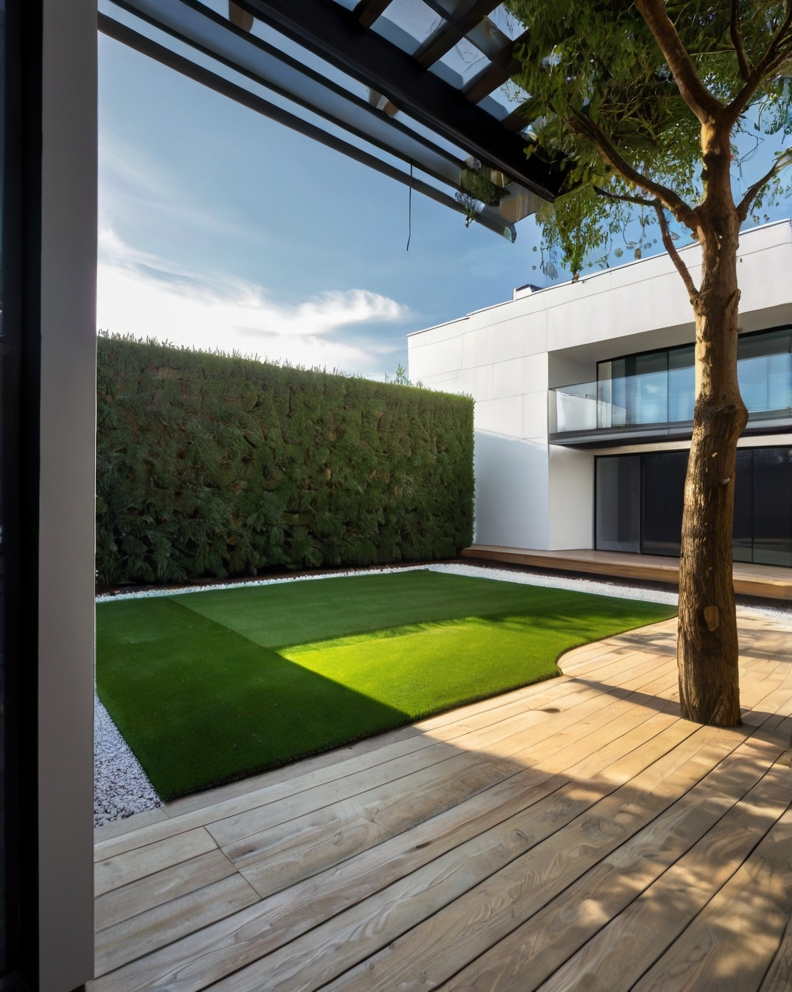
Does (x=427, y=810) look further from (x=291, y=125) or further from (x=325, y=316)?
(x=325, y=316)

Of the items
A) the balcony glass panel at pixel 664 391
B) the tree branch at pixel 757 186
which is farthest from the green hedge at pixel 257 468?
the tree branch at pixel 757 186

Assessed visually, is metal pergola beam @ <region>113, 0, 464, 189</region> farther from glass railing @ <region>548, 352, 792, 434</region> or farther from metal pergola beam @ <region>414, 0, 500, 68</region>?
glass railing @ <region>548, 352, 792, 434</region>

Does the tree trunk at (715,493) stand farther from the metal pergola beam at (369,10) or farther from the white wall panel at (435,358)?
the white wall panel at (435,358)

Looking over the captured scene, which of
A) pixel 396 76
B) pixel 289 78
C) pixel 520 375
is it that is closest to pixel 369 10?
pixel 396 76

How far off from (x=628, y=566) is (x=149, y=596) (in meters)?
7.25

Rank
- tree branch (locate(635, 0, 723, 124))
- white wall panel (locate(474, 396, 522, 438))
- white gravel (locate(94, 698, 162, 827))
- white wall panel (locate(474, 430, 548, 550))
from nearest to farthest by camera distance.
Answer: white gravel (locate(94, 698, 162, 827)) < tree branch (locate(635, 0, 723, 124)) < white wall panel (locate(474, 430, 548, 550)) < white wall panel (locate(474, 396, 522, 438))

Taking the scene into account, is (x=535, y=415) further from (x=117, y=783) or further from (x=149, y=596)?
(x=117, y=783)

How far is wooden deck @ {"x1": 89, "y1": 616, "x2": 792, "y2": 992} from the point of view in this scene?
4.75 feet

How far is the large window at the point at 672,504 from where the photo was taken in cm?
940

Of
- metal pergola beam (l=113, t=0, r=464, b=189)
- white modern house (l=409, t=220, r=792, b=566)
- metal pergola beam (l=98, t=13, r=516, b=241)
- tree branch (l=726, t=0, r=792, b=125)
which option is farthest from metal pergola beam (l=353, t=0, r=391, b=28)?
white modern house (l=409, t=220, r=792, b=566)

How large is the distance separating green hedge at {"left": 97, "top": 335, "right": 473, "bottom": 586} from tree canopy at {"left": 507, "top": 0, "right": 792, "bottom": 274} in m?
5.71

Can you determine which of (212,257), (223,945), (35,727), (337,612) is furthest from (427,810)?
(212,257)

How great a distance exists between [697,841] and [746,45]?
4.35 metres

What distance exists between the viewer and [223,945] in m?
1.51
